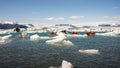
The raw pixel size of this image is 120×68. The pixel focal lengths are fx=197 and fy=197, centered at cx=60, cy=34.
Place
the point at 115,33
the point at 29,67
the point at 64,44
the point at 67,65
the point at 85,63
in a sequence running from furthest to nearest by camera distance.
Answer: the point at 115,33 → the point at 64,44 → the point at 85,63 → the point at 29,67 → the point at 67,65

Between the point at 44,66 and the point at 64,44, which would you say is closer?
the point at 44,66

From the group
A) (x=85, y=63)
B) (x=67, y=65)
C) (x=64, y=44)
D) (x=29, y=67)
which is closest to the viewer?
(x=67, y=65)

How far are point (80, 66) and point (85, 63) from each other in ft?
5.29

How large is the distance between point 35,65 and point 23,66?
4.28ft

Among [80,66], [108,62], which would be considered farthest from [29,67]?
[108,62]

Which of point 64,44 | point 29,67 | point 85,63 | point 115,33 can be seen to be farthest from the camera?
point 115,33

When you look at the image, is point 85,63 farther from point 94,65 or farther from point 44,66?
point 44,66

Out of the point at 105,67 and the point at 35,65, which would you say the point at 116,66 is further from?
the point at 35,65

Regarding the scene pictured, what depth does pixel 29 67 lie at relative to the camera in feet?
67.4

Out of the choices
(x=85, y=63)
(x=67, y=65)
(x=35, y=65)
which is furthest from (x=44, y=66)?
(x=85, y=63)

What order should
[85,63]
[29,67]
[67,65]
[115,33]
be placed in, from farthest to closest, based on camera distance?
[115,33]
[85,63]
[29,67]
[67,65]

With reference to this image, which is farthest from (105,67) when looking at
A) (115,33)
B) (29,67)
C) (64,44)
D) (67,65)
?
(115,33)

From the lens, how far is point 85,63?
22469 millimetres

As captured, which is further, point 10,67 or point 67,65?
point 10,67
